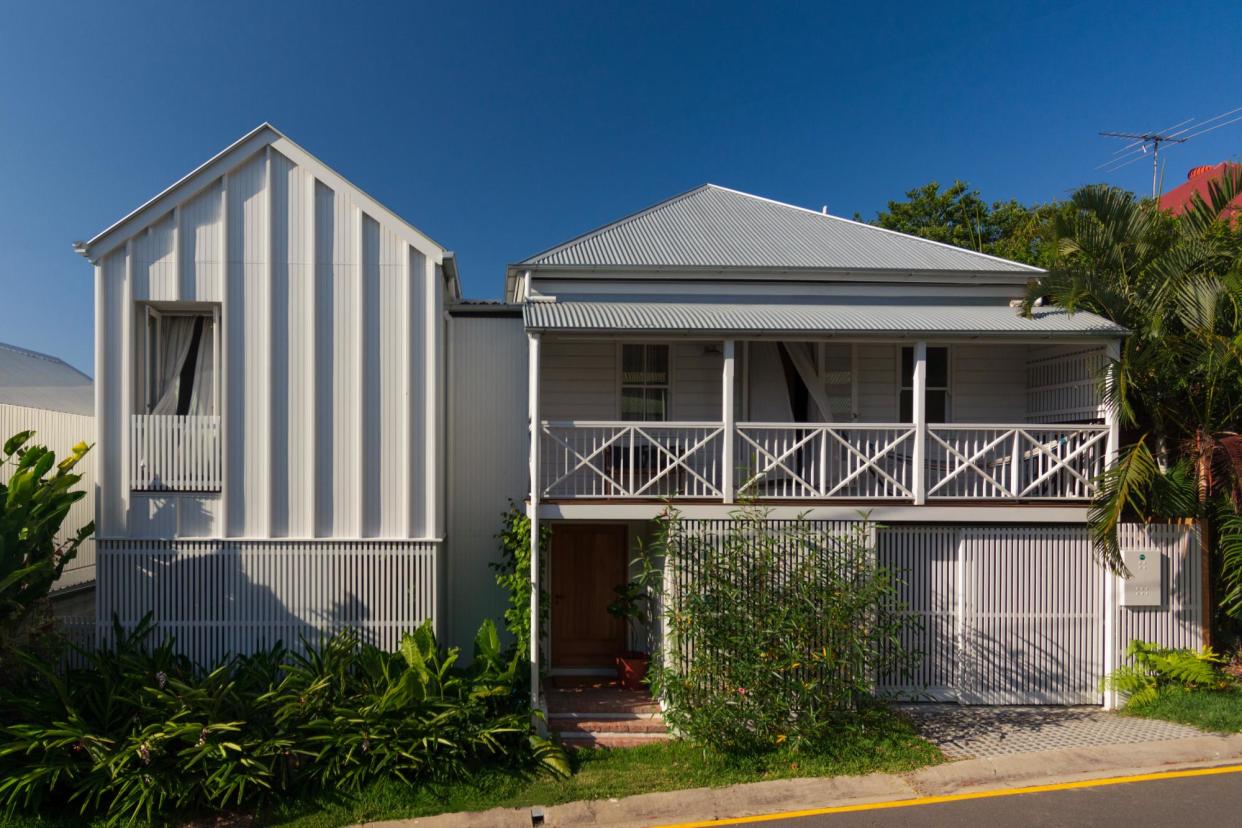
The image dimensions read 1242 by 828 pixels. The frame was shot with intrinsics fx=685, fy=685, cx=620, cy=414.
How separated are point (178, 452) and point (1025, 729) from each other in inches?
406

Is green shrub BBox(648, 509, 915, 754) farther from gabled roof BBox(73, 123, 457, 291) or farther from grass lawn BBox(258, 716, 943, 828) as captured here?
gabled roof BBox(73, 123, 457, 291)

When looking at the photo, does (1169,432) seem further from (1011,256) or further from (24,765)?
(24,765)

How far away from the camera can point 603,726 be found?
25.4 ft

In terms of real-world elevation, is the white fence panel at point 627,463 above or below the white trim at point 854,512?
above

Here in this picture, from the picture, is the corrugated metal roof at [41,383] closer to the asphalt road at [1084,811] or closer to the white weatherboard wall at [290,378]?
the white weatherboard wall at [290,378]

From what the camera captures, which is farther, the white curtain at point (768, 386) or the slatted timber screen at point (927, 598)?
the white curtain at point (768, 386)

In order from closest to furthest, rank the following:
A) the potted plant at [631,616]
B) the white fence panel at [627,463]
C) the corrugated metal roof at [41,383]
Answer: the white fence panel at [627,463] → the potted plant at [631,616] → the corrugated metal roof at [41,383]

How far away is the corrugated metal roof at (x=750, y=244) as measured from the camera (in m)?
9.48

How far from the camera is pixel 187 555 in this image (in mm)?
8031

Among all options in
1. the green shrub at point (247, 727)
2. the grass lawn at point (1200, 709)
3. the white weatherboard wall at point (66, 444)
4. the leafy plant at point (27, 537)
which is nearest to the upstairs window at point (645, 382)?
the green shrub at point (247, 727)

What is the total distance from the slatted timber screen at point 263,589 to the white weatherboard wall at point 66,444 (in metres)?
2.77

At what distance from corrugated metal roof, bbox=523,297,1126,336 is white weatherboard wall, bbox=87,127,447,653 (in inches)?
71.4

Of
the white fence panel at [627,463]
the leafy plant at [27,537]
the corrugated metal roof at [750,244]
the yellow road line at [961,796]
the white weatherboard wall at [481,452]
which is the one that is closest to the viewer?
the yellow road line at [961,796]

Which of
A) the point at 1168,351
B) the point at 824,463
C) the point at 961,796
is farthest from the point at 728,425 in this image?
the point at 1168,351
